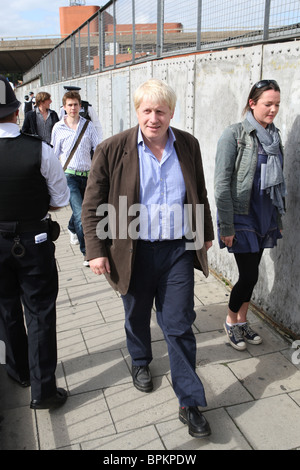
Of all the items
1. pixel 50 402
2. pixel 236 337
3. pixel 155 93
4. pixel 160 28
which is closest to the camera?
pixel 155 93

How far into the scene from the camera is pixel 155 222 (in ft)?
8.31

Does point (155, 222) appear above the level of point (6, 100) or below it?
below

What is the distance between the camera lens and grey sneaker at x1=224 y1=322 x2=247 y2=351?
135 inches

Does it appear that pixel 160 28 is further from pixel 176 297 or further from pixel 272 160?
pixel 176 297

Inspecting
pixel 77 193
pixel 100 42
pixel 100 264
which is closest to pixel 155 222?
pixel 100 264

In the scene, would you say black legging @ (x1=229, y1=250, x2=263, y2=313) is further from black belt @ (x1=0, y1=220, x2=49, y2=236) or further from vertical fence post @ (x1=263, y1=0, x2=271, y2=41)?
vertical fence post @ (x1=263, y1=0, x2=271, y2=41)

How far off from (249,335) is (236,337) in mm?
136

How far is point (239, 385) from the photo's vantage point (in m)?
3.03

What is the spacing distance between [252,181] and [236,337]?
128 centimetres

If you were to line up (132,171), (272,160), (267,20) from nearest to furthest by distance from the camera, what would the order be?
(132,171)
(272,160)
(267,20)

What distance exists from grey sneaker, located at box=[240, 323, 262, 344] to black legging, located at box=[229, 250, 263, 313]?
0.93 ft

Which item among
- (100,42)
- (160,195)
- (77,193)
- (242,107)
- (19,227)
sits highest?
(100,42)

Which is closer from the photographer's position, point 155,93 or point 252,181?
point 155,93
